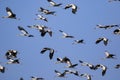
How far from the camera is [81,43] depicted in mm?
77688

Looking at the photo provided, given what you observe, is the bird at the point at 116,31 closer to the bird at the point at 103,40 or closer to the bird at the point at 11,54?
the bird at the point at 103,40

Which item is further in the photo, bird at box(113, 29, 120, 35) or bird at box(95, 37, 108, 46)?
bird at box(113, 29, 120, 35)

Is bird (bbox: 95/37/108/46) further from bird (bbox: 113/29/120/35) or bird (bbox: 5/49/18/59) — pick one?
bird (bbox: 5/49/18/59)

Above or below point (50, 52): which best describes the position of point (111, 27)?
above

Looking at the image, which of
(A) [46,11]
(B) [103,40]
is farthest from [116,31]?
(A) [46,11]

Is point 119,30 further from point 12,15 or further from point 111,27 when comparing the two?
point 12,15

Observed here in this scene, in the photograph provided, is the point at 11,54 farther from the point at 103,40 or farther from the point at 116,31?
the point at 116,31

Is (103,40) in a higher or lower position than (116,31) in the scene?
lower

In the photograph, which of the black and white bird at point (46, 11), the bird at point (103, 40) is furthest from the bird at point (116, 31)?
the black and white bird at point (46, 11)

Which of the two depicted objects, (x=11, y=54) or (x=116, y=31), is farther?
(x=116, y=31)

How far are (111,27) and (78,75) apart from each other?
26.2 feet

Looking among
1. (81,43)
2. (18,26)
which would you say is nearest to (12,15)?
(18,26)

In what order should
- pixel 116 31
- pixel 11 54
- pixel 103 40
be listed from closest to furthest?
pixel 103 40
pixel 11 54
pixel 116 31

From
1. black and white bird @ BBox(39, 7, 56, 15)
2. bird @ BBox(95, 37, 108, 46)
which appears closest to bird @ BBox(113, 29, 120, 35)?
bird @ BBox(95, 37, 108, 46)
